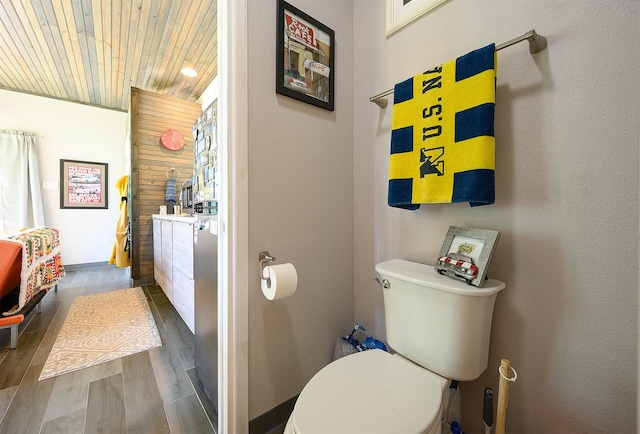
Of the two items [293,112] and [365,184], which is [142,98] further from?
[365,184]

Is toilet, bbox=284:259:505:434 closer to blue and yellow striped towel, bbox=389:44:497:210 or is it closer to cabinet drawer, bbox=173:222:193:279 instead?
blue and yellow striped towel, bbox=389:44:497:210

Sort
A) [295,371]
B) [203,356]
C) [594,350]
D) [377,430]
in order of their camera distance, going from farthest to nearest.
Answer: [203,356] < [295,371] < [594,350] < [377,430]

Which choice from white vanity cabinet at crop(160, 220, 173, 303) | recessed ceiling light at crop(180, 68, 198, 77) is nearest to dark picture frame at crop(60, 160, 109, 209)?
recessed ceiling light at crop(180, 68, 198, 77)

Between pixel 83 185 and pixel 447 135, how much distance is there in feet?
16.5

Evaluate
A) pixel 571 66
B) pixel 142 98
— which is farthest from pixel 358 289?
pixel 142 98

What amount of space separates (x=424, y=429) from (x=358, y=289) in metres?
0.78

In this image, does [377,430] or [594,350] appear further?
[594,350]

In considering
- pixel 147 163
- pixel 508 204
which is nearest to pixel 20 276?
pixel 147 163

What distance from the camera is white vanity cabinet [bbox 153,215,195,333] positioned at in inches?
66.4

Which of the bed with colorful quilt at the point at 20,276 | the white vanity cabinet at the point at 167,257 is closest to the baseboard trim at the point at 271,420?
the white vanity cabinet at the point at 167,257

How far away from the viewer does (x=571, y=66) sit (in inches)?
29.6

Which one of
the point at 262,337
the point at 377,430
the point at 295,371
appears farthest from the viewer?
the point at 295,371

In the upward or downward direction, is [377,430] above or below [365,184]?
below

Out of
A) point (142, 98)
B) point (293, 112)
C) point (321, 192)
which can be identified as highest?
point (142, 98)
